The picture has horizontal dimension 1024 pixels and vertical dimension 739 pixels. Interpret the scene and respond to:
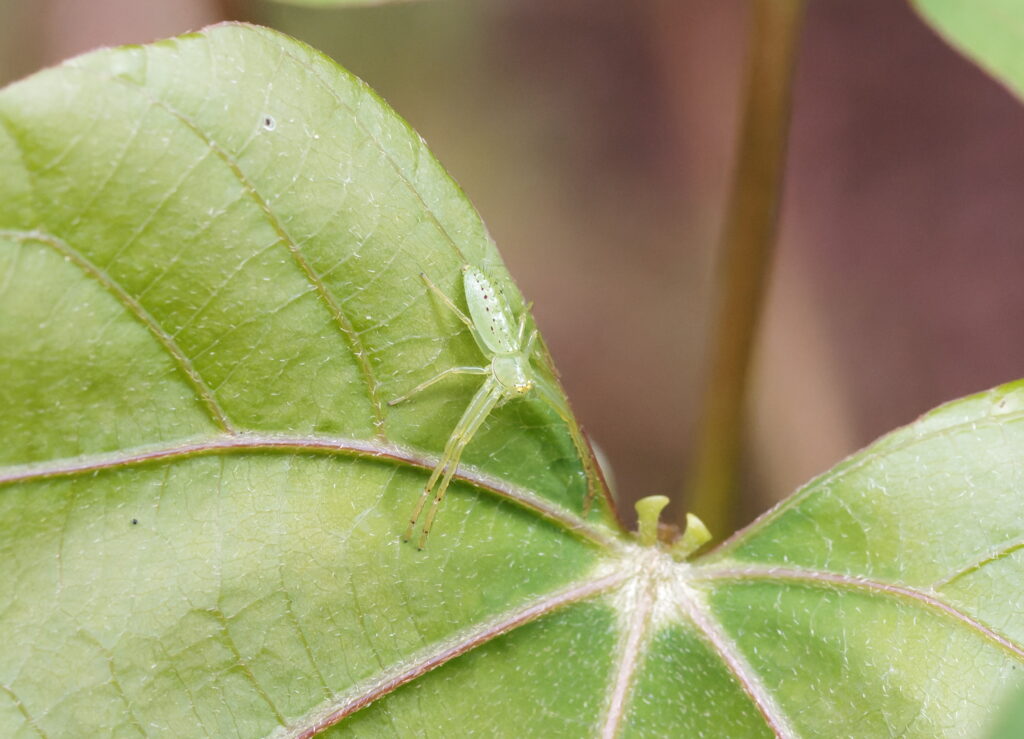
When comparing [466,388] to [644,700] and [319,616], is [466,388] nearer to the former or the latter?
[319,616]

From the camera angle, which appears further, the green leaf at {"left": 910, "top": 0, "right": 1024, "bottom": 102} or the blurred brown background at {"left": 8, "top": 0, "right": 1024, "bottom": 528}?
the blurred brown background at {"left": 8, "top": 0, "right": 1024, "bottom": 528}

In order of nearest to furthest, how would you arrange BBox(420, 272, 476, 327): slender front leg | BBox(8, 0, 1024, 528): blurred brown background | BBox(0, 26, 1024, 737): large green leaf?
BBox(0, 26, 1024, 737): large green leaf, BBox(420, 272, 476, 327): slender front leg, BBox(8, 0, 1024, 528): blurred brown background

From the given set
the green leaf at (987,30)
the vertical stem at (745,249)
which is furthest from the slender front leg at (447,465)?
the green leaf at (987,30)

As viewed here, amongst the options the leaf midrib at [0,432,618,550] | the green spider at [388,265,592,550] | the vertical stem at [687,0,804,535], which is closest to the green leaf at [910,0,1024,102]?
the vertical stem at [687,0,804,535]

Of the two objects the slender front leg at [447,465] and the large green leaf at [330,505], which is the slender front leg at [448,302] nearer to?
the large green leaf at [330,505]

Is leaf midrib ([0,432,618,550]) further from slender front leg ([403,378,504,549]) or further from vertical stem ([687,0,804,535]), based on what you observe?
vertical stem ([687,0,804,535])

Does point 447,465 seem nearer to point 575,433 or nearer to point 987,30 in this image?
point 575,433

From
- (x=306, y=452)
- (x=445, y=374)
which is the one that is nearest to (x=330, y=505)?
(x=306, y=452)
